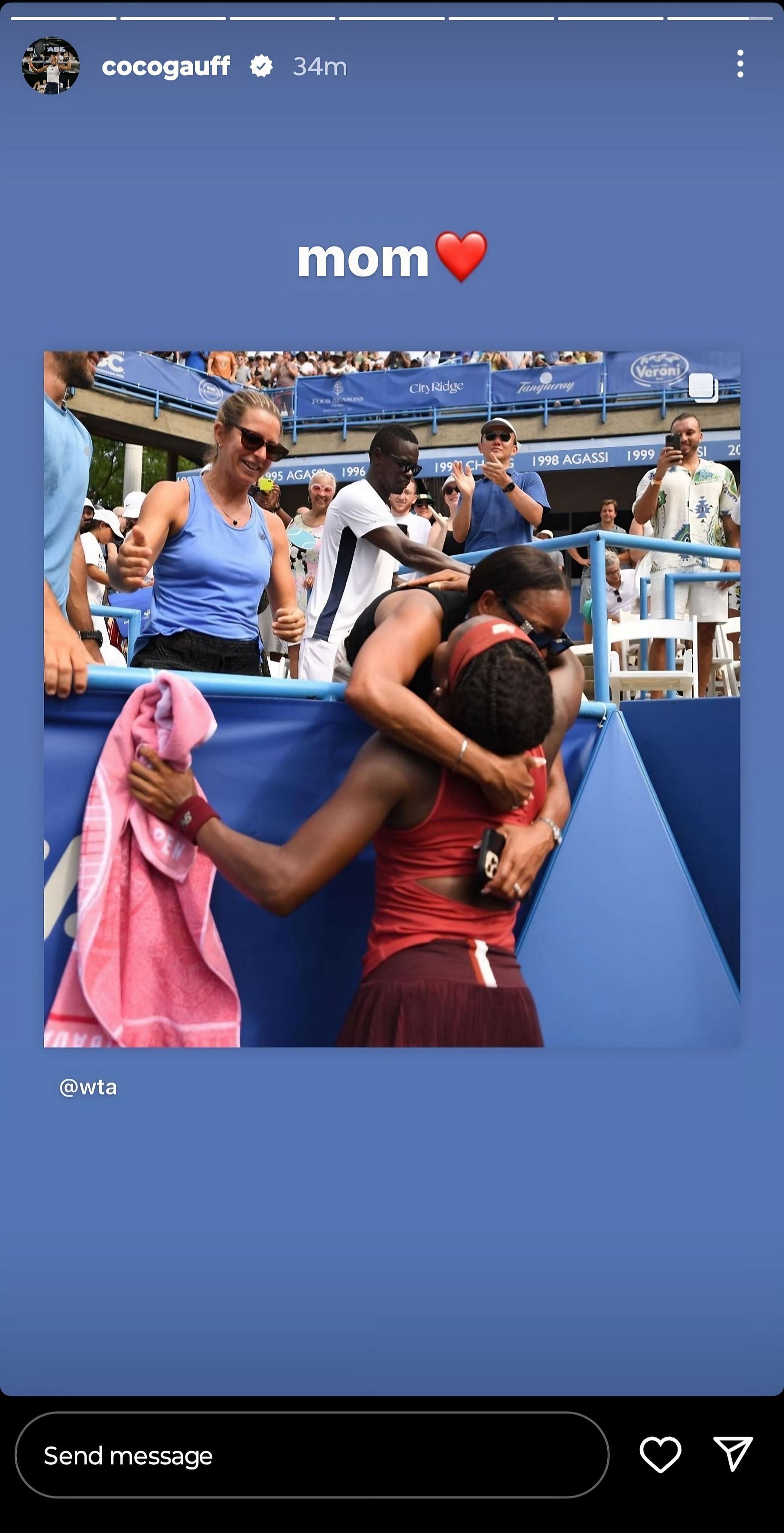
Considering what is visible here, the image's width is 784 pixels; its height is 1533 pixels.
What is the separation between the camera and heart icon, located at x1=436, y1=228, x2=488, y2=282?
4.70 ft

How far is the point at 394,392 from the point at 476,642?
270 centimetres

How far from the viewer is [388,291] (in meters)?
1.44

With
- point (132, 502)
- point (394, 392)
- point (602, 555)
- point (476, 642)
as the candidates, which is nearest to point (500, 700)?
point (476, 642)

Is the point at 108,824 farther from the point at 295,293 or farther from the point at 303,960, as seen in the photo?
the point at 295,293

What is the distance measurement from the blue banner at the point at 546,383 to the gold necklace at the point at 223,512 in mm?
693

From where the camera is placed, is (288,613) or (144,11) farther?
(288,613)

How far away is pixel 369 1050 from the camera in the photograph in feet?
4.71

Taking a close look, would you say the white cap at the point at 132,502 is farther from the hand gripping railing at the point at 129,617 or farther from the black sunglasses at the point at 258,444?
the black sunglasses at the point at 258,444

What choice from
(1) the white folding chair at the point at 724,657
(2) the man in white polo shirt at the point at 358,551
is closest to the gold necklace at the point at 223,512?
(2) the man in white polo shirt at the point at 358,551

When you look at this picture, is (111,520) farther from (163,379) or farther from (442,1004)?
(442,1004)

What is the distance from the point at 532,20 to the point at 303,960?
1.35m

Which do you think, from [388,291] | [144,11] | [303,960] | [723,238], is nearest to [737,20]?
[723,238]

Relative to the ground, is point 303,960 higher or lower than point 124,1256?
higher
